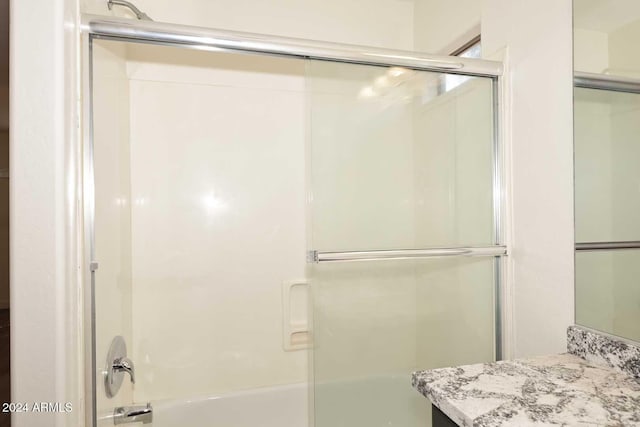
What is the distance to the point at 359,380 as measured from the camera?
1418 mm

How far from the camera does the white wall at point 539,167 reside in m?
1.13

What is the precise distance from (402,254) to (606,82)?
83cm

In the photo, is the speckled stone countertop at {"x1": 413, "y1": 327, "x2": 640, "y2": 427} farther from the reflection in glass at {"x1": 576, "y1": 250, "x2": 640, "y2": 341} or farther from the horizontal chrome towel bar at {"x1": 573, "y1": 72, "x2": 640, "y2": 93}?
the horizontal chrome towel bar at {"x1": 573, "y1": 72, "x2": 640, "y2": 93}

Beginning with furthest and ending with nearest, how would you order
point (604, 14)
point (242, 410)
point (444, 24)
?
point (444, 24)
point (242, 410)
point (604, 14)

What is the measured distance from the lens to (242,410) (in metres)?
1.82

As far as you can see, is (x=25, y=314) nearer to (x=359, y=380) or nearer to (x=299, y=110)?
(x=359, y=380)

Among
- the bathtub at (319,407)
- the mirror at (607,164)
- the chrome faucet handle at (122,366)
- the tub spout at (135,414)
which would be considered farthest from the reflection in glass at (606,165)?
the tub spout at (135,414)

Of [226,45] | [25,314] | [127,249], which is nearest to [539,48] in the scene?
[226,45]

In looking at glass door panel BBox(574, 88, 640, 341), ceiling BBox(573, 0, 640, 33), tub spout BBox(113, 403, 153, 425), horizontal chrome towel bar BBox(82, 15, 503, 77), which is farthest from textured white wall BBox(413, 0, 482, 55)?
tub spout BBox(113, 403, 153, 425)

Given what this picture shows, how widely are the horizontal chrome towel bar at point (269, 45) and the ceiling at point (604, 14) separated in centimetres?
34

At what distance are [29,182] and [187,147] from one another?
1.02 meters

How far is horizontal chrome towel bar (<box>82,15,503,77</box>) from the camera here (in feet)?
3.51

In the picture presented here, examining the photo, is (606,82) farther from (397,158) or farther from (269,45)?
(269,45)

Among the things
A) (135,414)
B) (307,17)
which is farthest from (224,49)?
(135,414)
